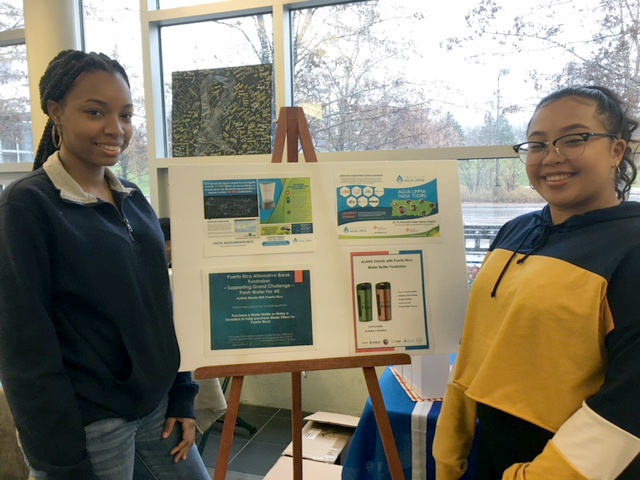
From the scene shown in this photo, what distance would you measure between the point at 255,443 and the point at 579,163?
87.2 inches

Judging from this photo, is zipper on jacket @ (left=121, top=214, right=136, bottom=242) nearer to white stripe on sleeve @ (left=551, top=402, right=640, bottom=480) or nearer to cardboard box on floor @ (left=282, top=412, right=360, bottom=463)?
white stripe on sleeve @ (left=551, top=402, right=640, bottom=480)

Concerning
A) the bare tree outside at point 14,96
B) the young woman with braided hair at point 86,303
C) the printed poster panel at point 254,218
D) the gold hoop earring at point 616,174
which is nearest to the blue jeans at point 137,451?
the young woman with braided hair at point 86,303

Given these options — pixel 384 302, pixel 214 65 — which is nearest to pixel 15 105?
pixel 214 65

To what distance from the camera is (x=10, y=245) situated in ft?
2.88

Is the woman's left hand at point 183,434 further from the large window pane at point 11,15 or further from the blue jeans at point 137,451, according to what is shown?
the large window pane at point 11,15

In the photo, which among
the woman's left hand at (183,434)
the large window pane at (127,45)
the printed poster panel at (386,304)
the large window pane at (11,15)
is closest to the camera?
the woman's left hand at (183,434)

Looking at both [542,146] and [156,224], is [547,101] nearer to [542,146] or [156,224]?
[542,146]

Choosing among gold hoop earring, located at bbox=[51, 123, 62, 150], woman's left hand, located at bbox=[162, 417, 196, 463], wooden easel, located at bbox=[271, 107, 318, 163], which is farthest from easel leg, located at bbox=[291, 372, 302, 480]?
gold hoop earring, located at bbox=[51, 123, 62, 150]

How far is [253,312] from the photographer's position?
1252 mm

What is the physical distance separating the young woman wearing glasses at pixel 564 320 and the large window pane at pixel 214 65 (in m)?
1.75

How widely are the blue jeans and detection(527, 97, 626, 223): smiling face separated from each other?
3.62 ft

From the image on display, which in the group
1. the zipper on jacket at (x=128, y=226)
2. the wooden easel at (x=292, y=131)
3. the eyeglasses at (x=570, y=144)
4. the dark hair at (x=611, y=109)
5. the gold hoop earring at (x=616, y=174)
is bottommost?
the zipper on jacket at (x=128, y=226)

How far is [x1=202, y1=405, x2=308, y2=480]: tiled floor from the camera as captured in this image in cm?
224

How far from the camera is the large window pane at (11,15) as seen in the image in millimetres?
3025
